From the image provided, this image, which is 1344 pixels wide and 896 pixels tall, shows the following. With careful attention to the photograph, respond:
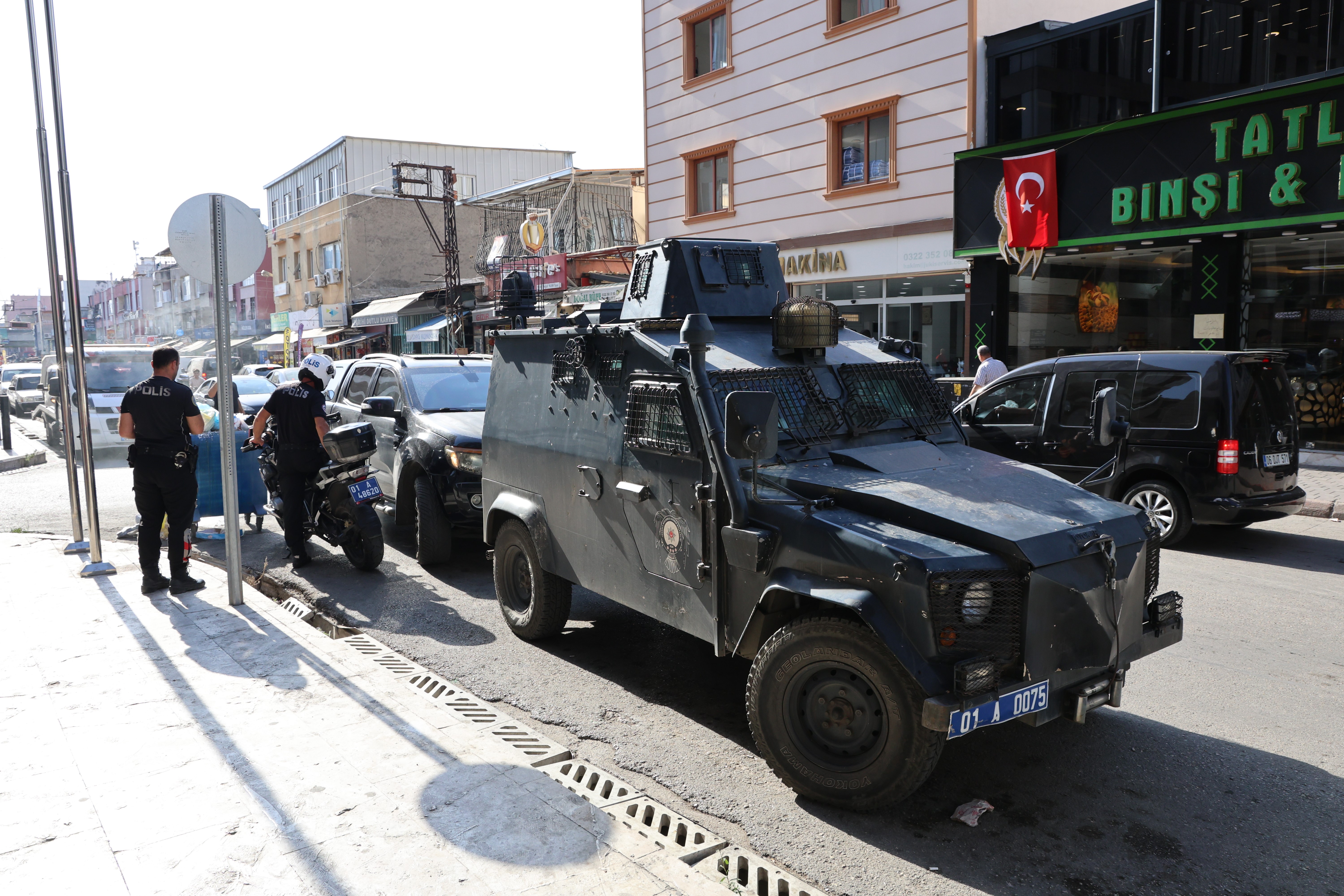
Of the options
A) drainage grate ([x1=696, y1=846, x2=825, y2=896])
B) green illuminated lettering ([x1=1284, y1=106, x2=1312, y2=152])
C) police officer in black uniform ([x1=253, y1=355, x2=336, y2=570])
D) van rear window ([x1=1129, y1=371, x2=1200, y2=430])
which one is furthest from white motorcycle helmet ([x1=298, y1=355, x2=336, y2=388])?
green illuminated lettering ([x1=1284, y1=106, x2=1312, y2=152])

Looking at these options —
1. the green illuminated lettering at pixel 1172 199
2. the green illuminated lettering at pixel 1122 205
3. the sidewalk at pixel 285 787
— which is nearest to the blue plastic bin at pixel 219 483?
the sidewalk at pixel 285 787

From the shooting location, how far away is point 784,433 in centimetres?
461

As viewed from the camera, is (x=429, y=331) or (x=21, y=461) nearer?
(x=21, y=461)

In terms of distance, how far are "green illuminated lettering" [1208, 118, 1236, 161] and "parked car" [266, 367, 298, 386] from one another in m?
17.9

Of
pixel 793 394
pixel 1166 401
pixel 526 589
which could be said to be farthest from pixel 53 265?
pixel 1166 401

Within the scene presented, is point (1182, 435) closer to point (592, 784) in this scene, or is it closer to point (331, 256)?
point (592, 784)

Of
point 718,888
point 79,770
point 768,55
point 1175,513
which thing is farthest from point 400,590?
point 768,55

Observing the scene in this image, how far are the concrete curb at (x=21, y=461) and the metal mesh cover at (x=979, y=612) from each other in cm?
1783

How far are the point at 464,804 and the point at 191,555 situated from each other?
6446mm

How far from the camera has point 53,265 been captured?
8.03 metres

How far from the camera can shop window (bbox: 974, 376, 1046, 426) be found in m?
9.49

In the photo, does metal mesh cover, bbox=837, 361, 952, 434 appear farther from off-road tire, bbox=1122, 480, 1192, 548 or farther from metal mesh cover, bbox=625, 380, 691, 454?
off-road tire, bbox=1122, 480, 1192, 548

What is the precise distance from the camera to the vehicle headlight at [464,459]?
25.8ft

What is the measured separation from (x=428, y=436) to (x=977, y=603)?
5.72 metres
